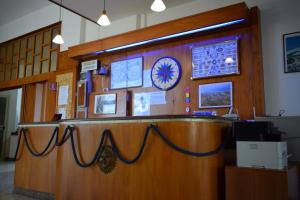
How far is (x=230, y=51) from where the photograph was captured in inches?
179

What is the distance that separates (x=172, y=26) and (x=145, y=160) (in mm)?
2801

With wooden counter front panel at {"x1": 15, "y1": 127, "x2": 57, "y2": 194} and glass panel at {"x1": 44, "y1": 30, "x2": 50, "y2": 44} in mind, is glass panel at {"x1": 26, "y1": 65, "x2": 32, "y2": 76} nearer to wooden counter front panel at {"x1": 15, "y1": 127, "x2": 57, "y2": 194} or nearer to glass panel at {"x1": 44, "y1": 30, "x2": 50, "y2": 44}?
glass panel at {"x1": 44, "y1": 30, "x2": 50, "y2": 44}

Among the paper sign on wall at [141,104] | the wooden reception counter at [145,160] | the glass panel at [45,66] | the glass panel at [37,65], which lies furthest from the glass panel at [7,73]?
the wooden reception counter at [145,160]

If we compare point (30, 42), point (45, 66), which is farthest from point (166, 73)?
point (30, 42)

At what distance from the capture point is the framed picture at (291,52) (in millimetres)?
4035

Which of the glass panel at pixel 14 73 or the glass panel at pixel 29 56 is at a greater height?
the glass panel at pixel 29 56

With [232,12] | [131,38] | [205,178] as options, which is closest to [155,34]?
[131,38]

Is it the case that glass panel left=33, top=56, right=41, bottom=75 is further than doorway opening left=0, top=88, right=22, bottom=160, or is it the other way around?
doorway opening left=0, top=88, right=22, bottom=160

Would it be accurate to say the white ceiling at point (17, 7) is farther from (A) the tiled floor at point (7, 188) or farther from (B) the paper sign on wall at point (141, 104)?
(A) the tiled floor at point (7, 188)

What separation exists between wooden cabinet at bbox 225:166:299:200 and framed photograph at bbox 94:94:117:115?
3659 millimetres

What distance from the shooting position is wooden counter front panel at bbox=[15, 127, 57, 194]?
4164mm

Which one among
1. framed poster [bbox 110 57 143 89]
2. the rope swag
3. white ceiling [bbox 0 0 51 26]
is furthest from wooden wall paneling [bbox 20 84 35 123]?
the rope swag

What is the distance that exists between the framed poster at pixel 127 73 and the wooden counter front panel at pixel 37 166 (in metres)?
2.03

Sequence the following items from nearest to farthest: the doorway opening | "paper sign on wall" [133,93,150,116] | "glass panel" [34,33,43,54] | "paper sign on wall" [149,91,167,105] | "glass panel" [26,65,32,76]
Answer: "paper sign on wall" [149,91,167,105] < "paper sign on wall" [133,93,150,116] < "glass panel" [34,33,43,54] < "glass panel" [26,65,32,76] < the doorway opening
